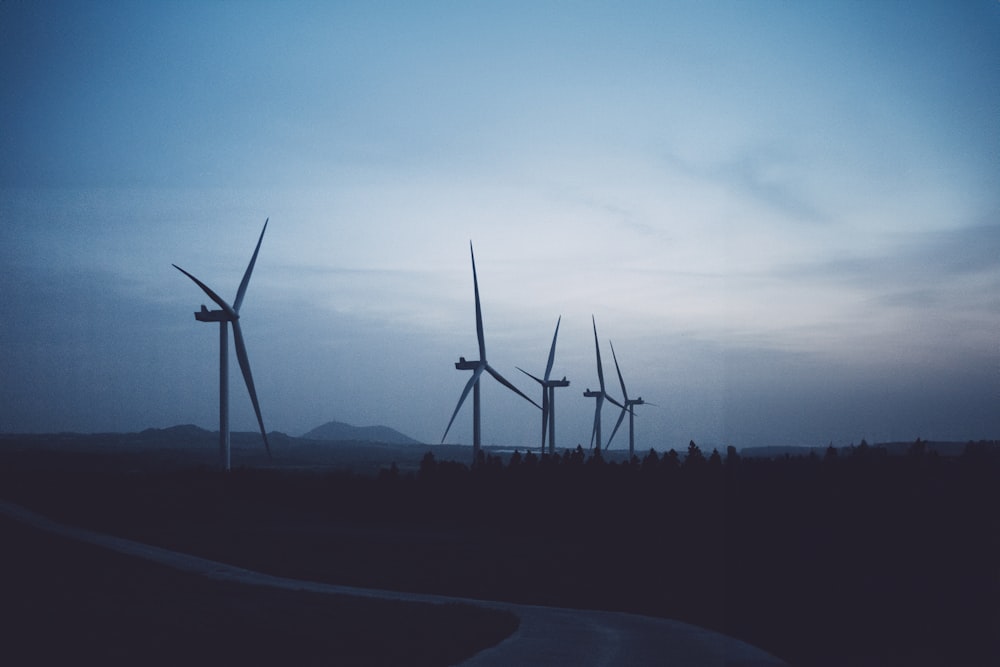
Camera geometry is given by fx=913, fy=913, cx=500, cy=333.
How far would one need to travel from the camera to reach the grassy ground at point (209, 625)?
19.3m

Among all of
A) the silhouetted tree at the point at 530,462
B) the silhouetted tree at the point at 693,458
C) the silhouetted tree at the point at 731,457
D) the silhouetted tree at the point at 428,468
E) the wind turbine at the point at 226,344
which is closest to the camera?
the silhouetted tree at the point at 731,457

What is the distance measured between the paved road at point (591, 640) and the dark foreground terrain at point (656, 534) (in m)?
2.15

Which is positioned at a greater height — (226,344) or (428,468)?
(226,344)

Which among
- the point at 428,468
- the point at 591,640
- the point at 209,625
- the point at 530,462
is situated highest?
the point at 530,462

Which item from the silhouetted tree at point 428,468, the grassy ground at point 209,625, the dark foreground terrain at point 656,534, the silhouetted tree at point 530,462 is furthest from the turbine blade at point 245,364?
the grassy ground at point 209,625

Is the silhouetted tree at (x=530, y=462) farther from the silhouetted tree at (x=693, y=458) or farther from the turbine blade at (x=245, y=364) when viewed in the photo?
the turbine blade at (x=245, y=364)

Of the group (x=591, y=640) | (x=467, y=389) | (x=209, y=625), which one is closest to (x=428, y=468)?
(x=467, y=389)

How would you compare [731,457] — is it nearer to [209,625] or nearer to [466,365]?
[466,365]

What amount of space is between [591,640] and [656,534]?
35.0 meters

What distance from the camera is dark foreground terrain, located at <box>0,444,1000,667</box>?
31797 mm

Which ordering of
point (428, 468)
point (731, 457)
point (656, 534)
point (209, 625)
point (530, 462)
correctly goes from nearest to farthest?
point (209, 625) → point (656, 534) → point (731, 457) → point (428, 468) → point (530, 462)

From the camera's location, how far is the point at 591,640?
74.6 feet

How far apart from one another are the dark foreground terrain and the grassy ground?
109 cm

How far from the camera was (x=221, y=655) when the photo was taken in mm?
19250
